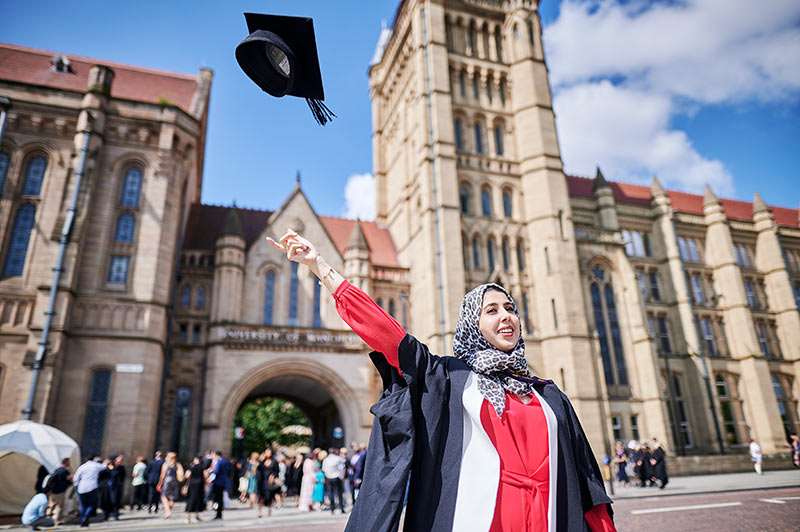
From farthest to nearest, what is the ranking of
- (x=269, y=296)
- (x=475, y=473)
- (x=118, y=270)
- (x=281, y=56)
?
(x=269, y=296) → (x=118, y=270) → (x=281, y=56) → (x=475, y=473)

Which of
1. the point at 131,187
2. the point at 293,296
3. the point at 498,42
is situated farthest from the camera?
the point at 498,42

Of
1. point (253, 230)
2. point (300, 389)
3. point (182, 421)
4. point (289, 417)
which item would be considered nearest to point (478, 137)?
point (253, 230)

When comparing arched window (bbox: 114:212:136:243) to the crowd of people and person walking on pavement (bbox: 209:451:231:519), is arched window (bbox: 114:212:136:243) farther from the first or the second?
person walking on pavement (bbox: 209:451:231:519)

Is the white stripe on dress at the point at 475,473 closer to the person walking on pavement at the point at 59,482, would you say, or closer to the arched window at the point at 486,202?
the person walking on pavement at the point at 59,482

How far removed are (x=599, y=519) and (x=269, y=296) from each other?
69.5 feet

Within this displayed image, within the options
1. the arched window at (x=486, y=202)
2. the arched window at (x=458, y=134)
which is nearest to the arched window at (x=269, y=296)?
the arched window at (x=486, y=202)

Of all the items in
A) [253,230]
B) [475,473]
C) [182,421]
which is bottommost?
[475,473]

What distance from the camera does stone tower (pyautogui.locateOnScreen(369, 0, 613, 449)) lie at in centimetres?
2273

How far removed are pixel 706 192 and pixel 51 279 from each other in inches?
1424

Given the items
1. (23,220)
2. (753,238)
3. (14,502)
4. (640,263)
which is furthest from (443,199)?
(753,238)

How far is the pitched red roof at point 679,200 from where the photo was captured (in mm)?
33319

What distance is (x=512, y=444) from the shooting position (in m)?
2.28

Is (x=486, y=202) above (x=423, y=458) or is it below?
above

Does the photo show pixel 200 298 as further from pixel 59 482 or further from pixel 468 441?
pixel 468 441
